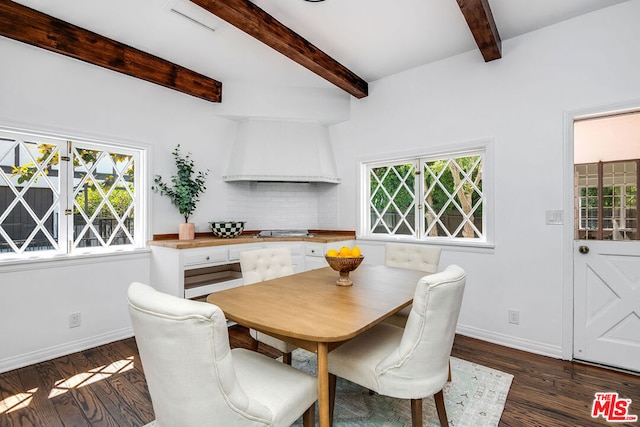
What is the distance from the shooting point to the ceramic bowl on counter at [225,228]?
3.47m

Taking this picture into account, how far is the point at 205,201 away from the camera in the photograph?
3625 mm

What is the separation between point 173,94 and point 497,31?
122 inches

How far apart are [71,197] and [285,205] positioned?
7.40 ft

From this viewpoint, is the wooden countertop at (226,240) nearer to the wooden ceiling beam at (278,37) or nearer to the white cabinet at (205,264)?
the white cabinet at (205,264)

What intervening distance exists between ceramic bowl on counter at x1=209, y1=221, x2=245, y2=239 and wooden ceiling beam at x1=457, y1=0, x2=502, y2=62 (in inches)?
112

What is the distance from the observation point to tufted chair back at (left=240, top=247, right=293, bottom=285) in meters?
2.15

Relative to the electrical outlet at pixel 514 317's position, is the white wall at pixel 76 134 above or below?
above

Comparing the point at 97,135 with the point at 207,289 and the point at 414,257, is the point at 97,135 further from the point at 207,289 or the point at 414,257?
the point at 414,257

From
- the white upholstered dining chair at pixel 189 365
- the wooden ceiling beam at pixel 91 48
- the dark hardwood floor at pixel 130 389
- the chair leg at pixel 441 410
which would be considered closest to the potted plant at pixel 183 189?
the wooden ceiling beam at pixel 91 48

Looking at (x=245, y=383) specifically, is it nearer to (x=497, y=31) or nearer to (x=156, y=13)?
(x=156, y=13)

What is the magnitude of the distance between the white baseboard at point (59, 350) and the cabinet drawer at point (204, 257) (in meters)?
0.84

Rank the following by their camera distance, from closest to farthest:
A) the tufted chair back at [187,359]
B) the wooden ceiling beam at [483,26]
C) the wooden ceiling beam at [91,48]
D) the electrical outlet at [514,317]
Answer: the tufted chair back at [187,359], the wooden ceiling beam at [483,26], the wooden ceiling beam at [91,48], the electrical outlet at [514,317]

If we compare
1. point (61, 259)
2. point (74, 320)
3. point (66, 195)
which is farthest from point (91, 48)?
point (74, 320)

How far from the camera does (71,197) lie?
2.70 m
